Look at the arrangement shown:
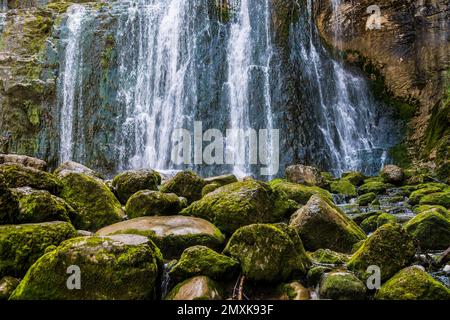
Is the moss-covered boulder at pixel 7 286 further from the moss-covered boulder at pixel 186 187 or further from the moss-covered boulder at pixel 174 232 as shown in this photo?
the moss-covered boulder at pixel 186 187

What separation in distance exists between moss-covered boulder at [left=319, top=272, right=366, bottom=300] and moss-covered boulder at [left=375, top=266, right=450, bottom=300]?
193mm

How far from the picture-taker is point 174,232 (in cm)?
583

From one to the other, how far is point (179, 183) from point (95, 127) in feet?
46.0

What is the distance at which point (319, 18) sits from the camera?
803 inches

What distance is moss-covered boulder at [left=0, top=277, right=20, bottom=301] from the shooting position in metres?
4.50

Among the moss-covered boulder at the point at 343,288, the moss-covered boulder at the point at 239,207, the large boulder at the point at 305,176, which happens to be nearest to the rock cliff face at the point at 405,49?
the large boulder at the point at 305,176

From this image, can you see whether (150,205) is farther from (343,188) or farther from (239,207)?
(343,188)

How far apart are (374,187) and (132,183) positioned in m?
7.46

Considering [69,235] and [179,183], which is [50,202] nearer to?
[69,235]

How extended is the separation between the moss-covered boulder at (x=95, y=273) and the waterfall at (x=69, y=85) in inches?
701

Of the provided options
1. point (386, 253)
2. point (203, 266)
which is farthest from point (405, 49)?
point (203, 266)

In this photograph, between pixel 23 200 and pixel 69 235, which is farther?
pixel 23 200

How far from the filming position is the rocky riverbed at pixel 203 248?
4336mm

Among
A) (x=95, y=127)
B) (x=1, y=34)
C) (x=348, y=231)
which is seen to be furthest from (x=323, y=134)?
(x=1, y=34)
